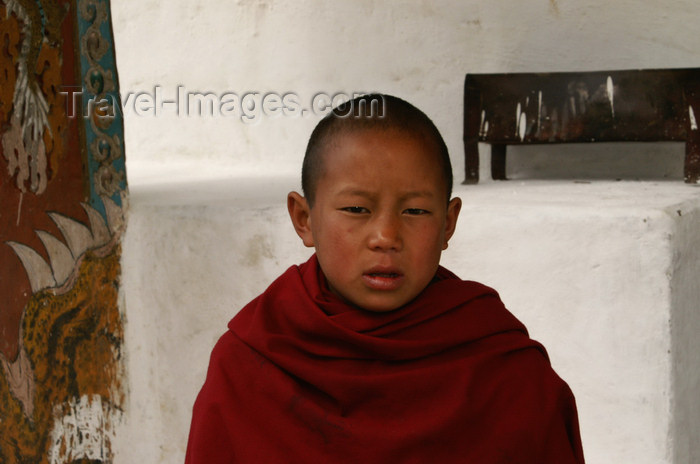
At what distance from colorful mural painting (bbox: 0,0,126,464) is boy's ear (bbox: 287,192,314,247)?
1120mm

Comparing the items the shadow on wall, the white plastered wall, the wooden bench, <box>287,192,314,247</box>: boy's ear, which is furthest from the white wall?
<box>287,192,314,247</box>: boy's ear

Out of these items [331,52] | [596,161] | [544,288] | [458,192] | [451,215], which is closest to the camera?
[451,215]

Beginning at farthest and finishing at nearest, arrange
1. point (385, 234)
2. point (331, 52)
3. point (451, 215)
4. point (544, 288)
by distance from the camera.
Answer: point (331, 52) < point (544, 288) < point (451, 215) < point (385, 234)

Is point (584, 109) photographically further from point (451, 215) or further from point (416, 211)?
point (416, 211)

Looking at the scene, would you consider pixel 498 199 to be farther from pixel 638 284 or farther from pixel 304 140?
pixel 304 140

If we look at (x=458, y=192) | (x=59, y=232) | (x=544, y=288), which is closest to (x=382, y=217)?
(x=544, y=288)

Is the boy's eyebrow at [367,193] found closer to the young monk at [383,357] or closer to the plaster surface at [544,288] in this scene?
the young monk at [383,357]

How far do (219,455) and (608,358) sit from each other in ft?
3.65

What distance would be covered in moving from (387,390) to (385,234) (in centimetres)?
22

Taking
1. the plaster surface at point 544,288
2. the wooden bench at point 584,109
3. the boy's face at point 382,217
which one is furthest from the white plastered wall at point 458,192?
the boy's face at point 382,217

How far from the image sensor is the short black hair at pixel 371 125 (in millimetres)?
1245

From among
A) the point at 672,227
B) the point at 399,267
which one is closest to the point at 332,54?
the point at 672,227

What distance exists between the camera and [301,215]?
53.3 inches

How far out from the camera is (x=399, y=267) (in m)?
1.20
